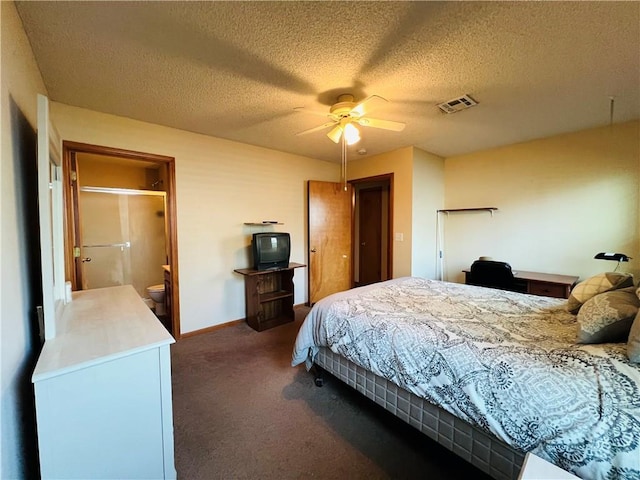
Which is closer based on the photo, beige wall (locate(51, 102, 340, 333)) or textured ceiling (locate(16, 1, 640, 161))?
textured ceiling (locate(16, 1, 640, 161))

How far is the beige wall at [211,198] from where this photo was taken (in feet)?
9.36

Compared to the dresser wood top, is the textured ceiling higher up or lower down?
higher up

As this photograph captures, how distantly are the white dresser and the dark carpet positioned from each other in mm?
400

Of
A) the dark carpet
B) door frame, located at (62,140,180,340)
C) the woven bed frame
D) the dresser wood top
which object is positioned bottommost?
the dark carpet

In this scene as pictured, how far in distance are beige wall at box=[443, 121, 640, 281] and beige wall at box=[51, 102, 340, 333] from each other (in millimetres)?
2801

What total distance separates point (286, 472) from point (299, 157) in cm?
379

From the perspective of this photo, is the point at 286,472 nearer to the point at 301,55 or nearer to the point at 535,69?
the point at 301,55

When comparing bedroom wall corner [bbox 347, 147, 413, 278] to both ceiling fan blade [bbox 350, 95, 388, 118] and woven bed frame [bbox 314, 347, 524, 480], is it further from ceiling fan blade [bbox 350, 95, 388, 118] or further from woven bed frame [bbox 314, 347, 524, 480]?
woven bed frame [bbox 314, 347, 524, 480]

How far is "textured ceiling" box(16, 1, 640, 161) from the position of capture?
4.60ft

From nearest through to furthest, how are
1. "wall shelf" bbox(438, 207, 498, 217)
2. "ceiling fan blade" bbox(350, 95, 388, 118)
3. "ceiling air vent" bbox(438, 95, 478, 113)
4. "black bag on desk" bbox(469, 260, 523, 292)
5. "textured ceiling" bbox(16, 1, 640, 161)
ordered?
"textured ceiling" bbox(16, 1, 640, 161) < "ceiling fan blade" bbox(350, 95, 388, 118) < "ceiling air vent" bbox(438, 95, 478, 113) < "black bag on desk" bbox(469, 260, 523, 292) < "wall shelf" bbox(438, 207, 498, 217)

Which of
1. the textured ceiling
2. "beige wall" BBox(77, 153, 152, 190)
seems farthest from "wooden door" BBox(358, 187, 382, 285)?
"beige wall" BBox(77, 153, 152, 190)

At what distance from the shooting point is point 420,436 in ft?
5.65

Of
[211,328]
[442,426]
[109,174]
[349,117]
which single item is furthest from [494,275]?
[109,174]

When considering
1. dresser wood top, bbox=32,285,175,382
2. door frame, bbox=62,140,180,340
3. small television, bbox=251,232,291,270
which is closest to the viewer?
dresser wood top, bbox=32,285,175,382
